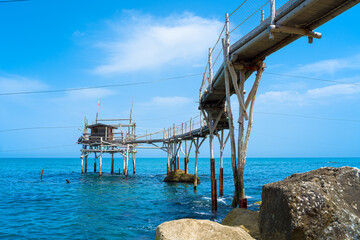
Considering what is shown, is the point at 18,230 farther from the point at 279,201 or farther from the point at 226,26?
the point at 226,26

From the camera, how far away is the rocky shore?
15.0 feet

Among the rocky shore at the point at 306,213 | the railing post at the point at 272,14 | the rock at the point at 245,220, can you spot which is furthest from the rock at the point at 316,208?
the railing post at the point at 272,14

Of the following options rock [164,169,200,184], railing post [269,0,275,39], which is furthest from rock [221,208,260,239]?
rock [164,169,200,184]

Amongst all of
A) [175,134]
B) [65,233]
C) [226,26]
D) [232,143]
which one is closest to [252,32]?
[226,26]

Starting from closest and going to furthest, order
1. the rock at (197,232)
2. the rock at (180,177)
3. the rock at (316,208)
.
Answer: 1. the rock at (316,208)
2. the rock at (197,232)
3. the rock at (180,177)

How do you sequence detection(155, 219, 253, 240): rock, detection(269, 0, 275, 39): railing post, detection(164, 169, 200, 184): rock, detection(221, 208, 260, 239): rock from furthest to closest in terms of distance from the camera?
detection(164, 169, 200, 184): rock, detection(269, 0, 275, 39): railing post, detection(221, 208, 260, 239): rock, detection(155, 219, 253, 240): rock

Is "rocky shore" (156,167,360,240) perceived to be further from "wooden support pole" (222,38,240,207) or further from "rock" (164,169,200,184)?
"rock" (164,169,200,184)

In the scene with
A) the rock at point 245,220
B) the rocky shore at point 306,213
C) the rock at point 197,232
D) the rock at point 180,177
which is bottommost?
the rock at point 180,177

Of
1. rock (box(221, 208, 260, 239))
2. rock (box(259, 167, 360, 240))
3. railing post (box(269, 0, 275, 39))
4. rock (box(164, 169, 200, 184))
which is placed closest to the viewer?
rock (box(259, 167, 360, 240))

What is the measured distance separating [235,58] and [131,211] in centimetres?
958

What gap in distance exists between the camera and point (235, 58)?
11367 millimetres

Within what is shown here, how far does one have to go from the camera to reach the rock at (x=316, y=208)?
15.0 ft

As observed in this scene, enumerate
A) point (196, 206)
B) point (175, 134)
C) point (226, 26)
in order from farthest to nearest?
1. point (175, 134)
2. point (196, 206)
3. point (226, 26)

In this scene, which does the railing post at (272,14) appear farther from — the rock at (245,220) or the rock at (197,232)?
the rock at (197,232)
